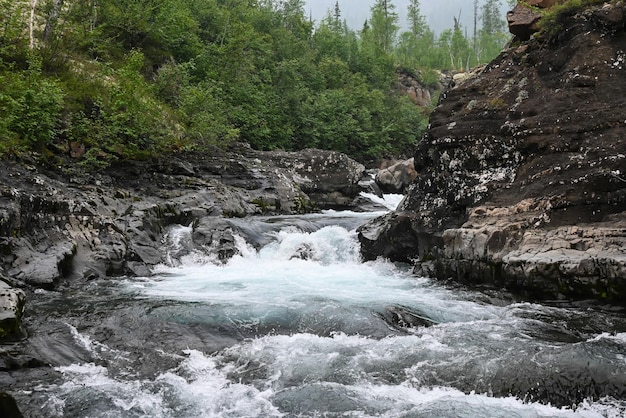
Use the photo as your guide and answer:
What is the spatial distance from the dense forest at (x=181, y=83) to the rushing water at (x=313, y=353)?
703 cm

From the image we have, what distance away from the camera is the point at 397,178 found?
96.6 feet

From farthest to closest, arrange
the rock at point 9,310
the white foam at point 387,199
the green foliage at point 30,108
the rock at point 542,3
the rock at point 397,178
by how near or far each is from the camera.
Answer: the rock at point 397,178 → the white foam at point 387,199 → the rock at point 542,3 → the green foliage at point 30,108 → the rock at point 9,310

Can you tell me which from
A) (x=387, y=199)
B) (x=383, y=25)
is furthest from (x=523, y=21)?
(x=383, y=25)

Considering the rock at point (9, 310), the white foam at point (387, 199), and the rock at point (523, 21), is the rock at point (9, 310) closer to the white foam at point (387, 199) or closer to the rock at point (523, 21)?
the rock at point (523, 21)

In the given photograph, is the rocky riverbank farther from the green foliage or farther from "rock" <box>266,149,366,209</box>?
the green foliage

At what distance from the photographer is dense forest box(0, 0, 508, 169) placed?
16.3m

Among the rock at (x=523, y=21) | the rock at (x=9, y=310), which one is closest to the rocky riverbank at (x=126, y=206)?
the rock at (x=9, y=310)

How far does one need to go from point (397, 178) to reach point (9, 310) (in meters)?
24.5

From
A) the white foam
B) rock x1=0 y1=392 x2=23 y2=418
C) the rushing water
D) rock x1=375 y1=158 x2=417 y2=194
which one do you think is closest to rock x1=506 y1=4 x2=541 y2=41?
the rushing water

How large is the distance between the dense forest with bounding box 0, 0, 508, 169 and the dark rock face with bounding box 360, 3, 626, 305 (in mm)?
5233

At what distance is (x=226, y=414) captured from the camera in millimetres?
5500

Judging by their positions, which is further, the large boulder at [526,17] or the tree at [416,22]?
the tree at [416,22]

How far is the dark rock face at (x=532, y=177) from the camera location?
9688 millimetres

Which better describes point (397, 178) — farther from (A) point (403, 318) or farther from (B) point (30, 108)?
(A) point (403, 318)
